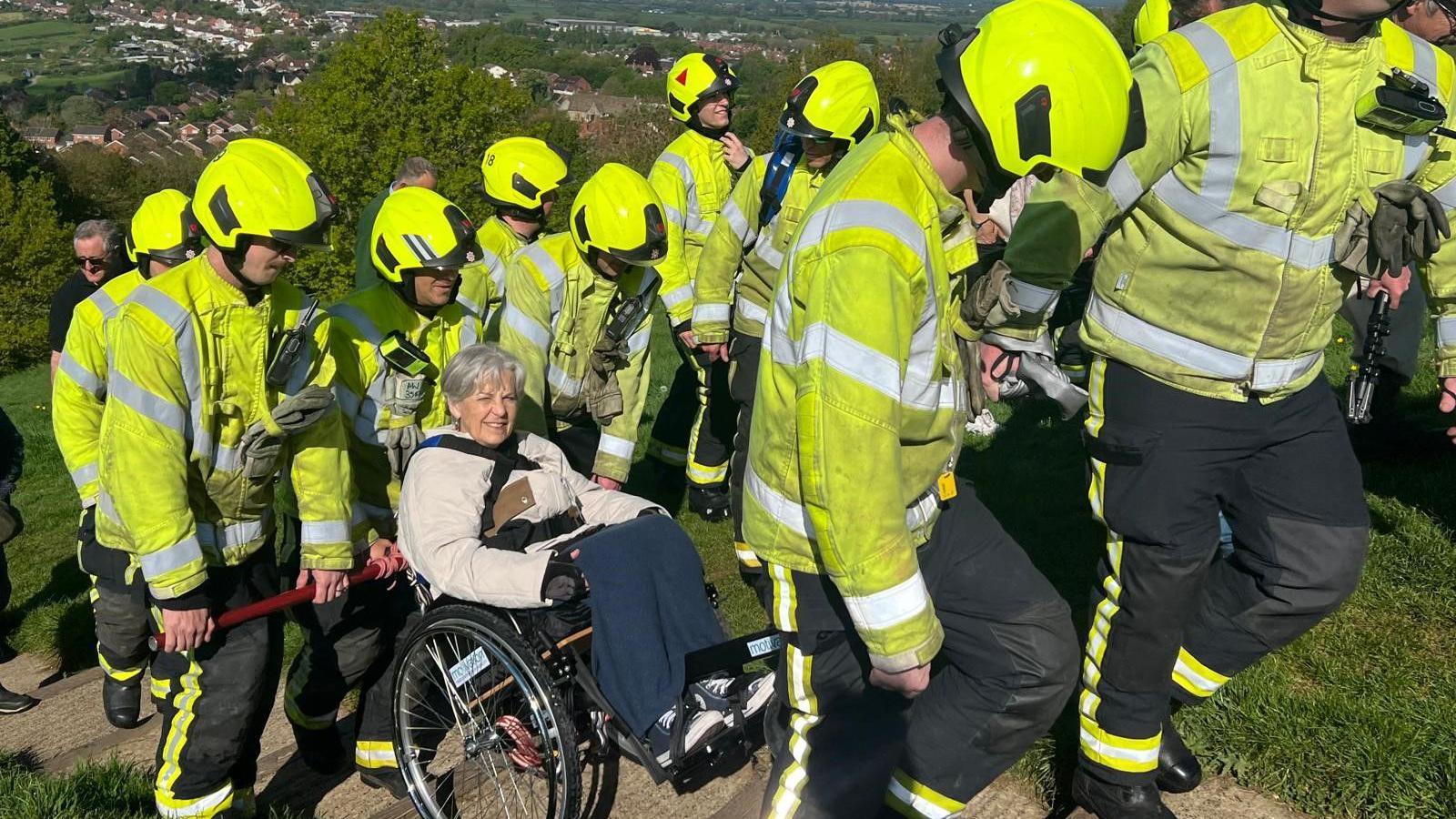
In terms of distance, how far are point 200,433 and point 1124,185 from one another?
272 cm

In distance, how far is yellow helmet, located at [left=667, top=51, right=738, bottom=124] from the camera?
698 cm

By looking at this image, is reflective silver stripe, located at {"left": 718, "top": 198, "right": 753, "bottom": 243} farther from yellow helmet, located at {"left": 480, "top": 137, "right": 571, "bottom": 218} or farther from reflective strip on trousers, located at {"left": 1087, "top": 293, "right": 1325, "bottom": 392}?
reflective strip on trousers, located at {"left": 1087, "top": 293, "right": 1325, "bottom": 392}

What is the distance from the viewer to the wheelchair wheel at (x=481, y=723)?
3.40m

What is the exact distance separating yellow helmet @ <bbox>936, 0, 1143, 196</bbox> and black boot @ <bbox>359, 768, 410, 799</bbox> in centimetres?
308

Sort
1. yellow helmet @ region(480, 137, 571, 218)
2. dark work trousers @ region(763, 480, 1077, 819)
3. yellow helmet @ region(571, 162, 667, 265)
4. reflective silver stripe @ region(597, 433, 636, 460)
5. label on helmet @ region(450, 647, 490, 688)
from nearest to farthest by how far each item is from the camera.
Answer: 1. dark work trousers @ region(763, 480, 1077, 819)
2. label on helmet @ region(450, 647, 490, 688)
3. yellow helmet @ region(571, 162, 667, 265)
4. reflective silver stripe @ region(597, 433, 636, 460)
5. yellow helmet @ region(480, 137, 571, 218)

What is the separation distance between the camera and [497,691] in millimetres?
3770

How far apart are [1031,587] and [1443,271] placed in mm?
1737

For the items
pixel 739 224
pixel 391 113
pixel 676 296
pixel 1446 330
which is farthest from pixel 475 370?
pixel 391 113

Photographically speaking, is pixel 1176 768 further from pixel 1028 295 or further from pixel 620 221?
pixel 620 221

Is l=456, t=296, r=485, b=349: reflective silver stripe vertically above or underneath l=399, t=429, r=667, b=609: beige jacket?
above

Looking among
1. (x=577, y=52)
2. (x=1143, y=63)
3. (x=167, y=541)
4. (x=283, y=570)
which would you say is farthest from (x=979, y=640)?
(x=577, y=52)

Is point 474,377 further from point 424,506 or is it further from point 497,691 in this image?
point 497,691

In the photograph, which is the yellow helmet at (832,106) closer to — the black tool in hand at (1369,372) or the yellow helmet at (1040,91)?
the black tool in hand at (1369,372)

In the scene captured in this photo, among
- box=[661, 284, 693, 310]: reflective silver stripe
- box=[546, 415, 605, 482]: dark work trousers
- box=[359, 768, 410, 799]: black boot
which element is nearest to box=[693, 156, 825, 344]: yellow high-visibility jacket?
box=[661, 284, 693, 310]: reflective silver stripe
